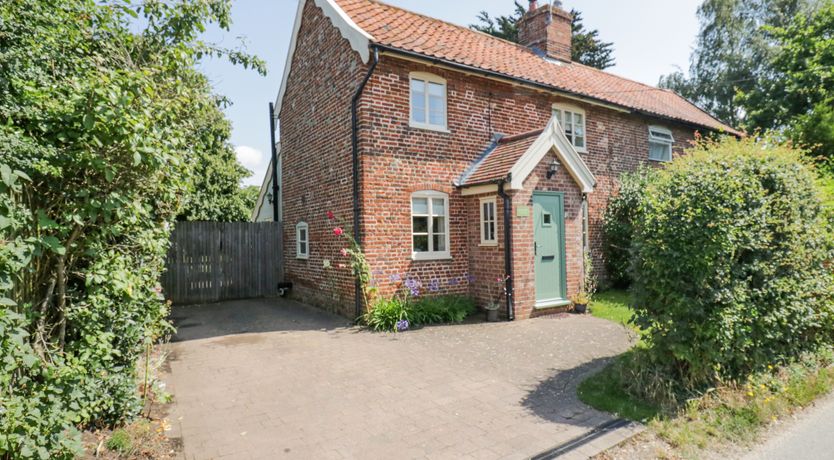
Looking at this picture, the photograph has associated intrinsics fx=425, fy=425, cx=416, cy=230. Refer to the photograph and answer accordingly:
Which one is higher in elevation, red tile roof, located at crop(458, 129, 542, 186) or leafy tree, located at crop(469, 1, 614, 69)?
leafy tree, located at crop(469, 1, 614, 69)

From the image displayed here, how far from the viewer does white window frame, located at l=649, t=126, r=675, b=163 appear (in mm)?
15164

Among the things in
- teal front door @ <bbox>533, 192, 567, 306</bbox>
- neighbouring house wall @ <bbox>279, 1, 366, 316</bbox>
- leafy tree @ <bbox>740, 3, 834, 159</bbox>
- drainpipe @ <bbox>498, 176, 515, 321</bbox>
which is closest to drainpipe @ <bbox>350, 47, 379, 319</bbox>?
neighbouring house wall @ <bbox>279, 1, 366, 316</bbox>

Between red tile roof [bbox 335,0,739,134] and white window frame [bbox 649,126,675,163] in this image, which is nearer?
red tile roof [bbox 335,0,739,134]

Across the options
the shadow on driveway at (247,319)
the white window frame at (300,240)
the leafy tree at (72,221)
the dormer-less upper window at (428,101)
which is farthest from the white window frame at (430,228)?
the leafy tree at (72,221)

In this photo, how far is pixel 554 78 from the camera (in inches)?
517

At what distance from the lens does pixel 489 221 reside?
9.92 m

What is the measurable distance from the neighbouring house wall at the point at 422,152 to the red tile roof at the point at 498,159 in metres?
0.23

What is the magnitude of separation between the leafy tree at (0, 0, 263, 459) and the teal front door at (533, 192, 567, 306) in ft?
24.6

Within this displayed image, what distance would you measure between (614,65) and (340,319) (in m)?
28.4

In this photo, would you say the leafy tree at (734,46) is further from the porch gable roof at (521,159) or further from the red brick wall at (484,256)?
the red brick wall at (484,256)

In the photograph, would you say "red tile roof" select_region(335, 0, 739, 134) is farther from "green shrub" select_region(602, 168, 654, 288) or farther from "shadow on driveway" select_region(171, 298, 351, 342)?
"shadow on driveway" select_region(171, 298, 351, 342)

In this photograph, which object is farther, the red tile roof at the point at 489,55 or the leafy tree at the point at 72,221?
the red tile roof at the point at 489,55

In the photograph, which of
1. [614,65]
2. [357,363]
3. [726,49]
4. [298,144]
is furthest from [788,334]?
[726,49]

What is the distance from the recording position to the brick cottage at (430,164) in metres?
9.43
